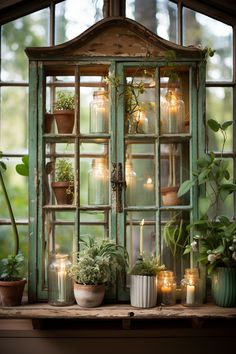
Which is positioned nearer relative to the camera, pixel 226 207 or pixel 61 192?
pixel 61 192

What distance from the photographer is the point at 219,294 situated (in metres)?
2.47

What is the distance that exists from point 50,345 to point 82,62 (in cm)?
168

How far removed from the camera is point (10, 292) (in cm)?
245

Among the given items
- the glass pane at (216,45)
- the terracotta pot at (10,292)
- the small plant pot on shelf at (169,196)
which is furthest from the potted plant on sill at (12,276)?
the glass pane at (216,45)

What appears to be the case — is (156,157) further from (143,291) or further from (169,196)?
(143,291)

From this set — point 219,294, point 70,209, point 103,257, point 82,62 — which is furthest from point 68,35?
point 219,294

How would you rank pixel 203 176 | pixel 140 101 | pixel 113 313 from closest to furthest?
1. pixel 113 313
2. pixel 203 176
3. pixel 140 101

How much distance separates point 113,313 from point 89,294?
16 cm

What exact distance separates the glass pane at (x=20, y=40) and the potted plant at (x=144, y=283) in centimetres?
141

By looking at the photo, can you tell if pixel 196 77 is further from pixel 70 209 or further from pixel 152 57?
pixel 70 209

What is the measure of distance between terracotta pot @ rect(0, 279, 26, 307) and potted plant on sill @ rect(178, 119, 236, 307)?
3.12 ft

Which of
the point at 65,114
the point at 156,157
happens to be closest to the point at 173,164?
the point at 156,157

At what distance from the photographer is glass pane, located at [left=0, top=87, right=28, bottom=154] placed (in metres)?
2.89

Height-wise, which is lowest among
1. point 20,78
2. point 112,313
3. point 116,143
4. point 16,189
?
point 112,313
